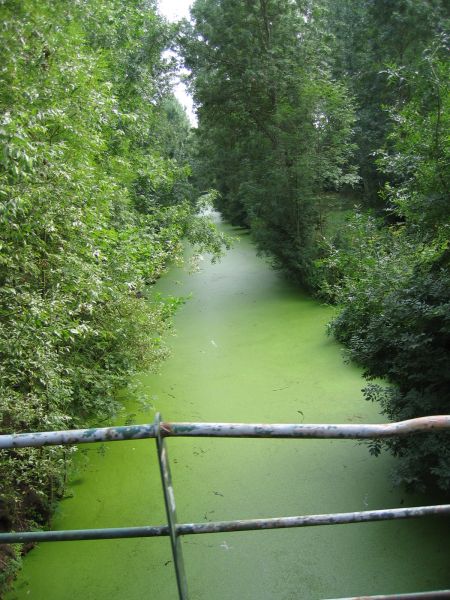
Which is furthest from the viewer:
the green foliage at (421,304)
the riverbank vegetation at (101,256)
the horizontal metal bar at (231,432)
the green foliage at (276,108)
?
the green foliage at (276,108)

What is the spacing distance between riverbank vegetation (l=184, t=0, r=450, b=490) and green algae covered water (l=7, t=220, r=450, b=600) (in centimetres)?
39

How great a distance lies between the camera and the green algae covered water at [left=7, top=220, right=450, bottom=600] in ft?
8.61

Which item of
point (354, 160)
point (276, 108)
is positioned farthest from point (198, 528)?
point (354, 160)

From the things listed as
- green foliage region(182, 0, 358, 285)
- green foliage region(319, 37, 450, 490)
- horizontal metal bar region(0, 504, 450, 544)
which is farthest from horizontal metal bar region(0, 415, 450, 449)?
green foliage region(182, 0, 358, 285)

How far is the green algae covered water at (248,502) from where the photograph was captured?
8.61ft

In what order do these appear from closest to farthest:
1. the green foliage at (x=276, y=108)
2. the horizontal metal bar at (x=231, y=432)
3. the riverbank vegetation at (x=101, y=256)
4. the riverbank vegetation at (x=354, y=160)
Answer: the horizontal metal bar at (x=231, y=432) < the riverbank vegetation at (x=101, y=256) < the riverbank vegetation at (x=354, y=160) < the green foliage at (x=276, y=108)

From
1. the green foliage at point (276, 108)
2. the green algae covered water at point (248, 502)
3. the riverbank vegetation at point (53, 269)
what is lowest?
the green algae covered water at point (248, 502)

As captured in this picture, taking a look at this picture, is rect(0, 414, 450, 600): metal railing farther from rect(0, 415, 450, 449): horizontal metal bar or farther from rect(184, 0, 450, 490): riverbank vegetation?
rect(184, 0, 450, 490): riverbank vegetation

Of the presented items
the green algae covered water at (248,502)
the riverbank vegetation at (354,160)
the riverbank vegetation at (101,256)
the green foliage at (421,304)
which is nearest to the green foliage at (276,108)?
the riverbank vegetation at (354,160)

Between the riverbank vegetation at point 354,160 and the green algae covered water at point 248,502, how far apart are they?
15.4 inches

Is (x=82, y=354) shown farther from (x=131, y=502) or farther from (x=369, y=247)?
(x=369, y=247)

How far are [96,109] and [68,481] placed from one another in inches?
105

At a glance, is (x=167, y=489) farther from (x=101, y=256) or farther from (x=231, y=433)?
(x=101, y=256)

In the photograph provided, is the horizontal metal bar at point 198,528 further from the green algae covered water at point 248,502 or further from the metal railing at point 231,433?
the green algae covered water at point 248,502
